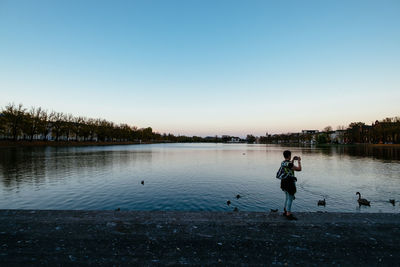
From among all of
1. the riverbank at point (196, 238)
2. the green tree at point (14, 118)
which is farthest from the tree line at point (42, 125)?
the riverbank at point (196, 238)

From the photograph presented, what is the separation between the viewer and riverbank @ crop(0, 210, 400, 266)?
6.13 meters

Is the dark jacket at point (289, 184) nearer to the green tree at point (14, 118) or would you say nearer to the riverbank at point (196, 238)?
the riverbank at point (196, 238)

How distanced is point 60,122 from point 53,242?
139603mm

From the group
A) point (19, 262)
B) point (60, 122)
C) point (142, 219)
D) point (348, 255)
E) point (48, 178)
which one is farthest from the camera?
point (60, 122)

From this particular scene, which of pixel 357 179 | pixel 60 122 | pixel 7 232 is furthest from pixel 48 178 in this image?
pixel 60 122

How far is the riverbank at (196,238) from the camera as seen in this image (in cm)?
613

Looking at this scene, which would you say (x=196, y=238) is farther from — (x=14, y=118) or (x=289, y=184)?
(x=14, y=118)

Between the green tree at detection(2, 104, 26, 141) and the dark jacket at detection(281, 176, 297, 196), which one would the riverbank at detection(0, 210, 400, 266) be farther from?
the green tree at detection(2, 104, 26, 141)

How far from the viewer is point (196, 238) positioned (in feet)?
24.6

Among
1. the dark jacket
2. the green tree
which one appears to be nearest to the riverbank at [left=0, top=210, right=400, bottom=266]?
the dark jacket

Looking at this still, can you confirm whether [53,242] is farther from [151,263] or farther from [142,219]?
[151,263]

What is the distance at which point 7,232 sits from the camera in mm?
7832

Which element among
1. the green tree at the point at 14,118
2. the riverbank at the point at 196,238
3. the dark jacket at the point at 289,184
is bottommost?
the riverbank at the point at 196,238

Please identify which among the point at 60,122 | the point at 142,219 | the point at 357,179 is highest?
the point at 60,122
